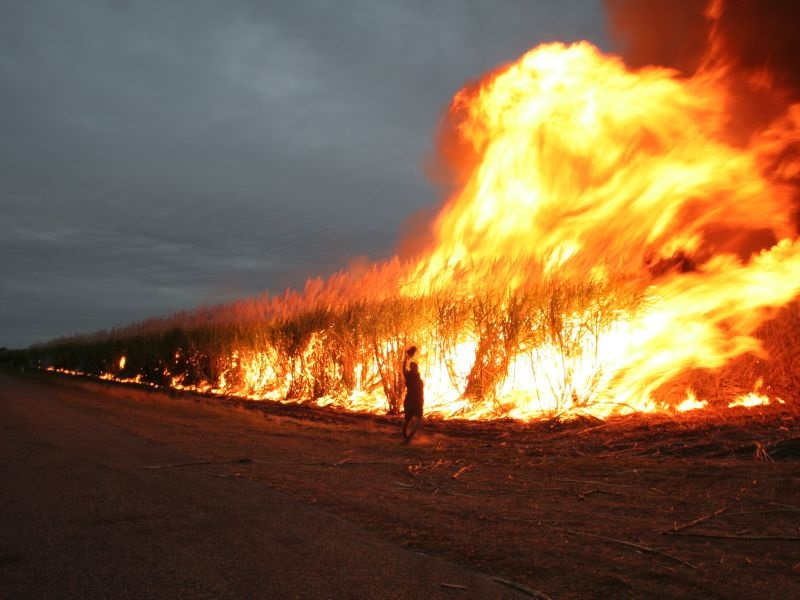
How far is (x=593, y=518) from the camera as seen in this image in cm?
507

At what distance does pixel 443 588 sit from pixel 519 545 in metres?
0.93

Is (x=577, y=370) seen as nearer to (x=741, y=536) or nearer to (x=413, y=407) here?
(x=413, y=407)

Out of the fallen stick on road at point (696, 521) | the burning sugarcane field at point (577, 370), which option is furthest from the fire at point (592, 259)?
the fallen stick on road at point (696, 521)

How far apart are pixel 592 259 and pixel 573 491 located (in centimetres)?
611

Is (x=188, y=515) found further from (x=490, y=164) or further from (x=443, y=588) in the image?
(x=490, y=164)

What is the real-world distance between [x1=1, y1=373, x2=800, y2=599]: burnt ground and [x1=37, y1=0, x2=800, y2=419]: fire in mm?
1079

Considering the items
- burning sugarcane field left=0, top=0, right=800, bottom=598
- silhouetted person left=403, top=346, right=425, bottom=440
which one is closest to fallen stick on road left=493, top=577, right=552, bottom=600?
burning sugarcane field left=0, top=0, right=800, bottom=598

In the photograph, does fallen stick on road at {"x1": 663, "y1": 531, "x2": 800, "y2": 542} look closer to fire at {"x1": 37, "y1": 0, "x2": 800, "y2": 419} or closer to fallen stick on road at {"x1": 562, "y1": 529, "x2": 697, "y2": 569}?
fallen stick on road at {"x1": 562, "y1": 529, "x2": 697, "y2": 569}

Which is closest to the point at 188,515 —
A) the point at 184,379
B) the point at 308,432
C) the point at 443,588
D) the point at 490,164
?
the point at 443,588

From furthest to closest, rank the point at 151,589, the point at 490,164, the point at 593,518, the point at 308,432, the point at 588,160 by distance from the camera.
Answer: the point at 490,164, the point at 588,160, the point at 308,432, the point at 593,518, the point at 151,589

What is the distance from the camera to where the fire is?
33.3 feet

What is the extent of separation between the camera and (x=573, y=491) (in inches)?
240

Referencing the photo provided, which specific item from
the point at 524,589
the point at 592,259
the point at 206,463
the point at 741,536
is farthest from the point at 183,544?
the point at 592,259

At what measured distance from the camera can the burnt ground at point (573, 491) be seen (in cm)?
387
